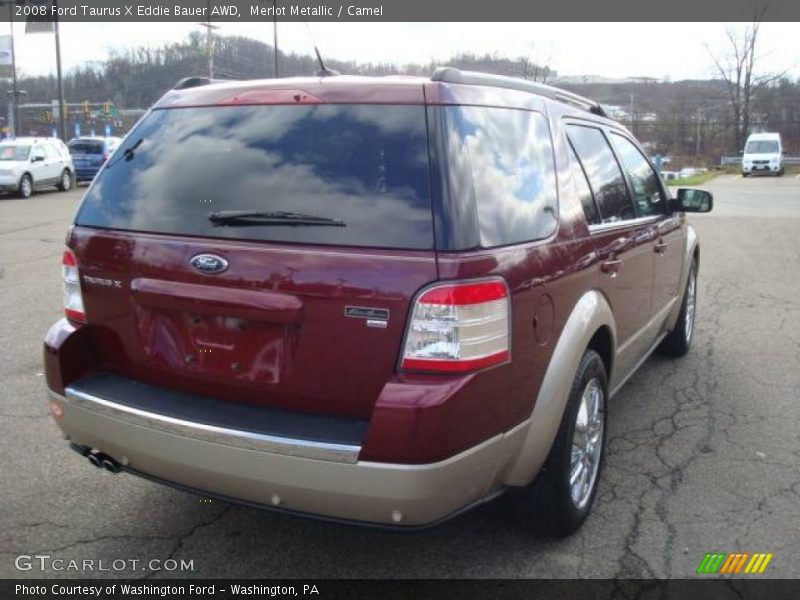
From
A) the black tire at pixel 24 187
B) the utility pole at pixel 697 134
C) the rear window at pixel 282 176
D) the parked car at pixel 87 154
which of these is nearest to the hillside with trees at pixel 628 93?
the utility pole at pixel 697 134

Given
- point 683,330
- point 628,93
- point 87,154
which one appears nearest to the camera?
point 683,330

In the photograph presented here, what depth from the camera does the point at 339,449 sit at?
2.42 meters

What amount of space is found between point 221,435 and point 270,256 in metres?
0.64

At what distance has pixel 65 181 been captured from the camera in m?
25.6

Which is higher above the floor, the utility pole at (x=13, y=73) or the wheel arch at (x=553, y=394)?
the utility pole at (x=13, y=73)

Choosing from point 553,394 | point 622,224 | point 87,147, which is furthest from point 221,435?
point 87,147

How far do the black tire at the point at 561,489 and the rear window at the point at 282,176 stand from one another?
3.61 feet

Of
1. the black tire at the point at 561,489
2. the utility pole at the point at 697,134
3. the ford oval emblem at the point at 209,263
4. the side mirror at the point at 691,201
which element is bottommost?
the black tire at the point at 561,489

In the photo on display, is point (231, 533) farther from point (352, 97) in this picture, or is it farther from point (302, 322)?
point (352, 97)

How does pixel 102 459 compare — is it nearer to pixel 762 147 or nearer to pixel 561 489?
pixel 561 489

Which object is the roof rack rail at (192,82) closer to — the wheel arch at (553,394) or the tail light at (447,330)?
Answer: the tail light at (447,330)

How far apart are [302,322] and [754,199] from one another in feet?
83.1

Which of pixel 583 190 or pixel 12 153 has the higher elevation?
pixel 12 153

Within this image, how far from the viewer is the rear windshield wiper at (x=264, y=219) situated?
2.59 m
